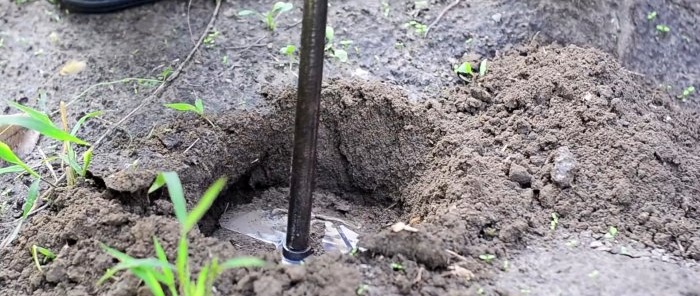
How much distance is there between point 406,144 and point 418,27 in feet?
1.54

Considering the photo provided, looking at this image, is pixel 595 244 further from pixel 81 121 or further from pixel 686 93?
pixel 81 121

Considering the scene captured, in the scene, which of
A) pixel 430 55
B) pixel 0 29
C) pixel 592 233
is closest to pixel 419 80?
pixel 430 55

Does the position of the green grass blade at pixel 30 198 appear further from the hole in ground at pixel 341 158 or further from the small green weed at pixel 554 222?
the small green weed at pixel 554 222

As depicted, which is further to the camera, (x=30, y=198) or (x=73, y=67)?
(x=73, y=67)

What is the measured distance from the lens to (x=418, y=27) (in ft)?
8.04

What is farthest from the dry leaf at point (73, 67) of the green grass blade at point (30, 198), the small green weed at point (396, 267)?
the small green weed at point (396, 267)

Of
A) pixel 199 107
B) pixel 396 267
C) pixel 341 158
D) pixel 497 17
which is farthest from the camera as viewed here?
pixel 497 17

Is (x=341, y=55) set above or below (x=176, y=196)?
above

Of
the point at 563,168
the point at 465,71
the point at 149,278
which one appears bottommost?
the point at 149,278

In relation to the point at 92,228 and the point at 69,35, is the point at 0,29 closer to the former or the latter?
the point at 69,35

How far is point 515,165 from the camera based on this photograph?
1.92 m

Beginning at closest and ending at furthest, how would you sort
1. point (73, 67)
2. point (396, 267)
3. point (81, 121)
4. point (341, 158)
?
point (396, 267), point (81, 121), point (341, 158), point (73, 67)

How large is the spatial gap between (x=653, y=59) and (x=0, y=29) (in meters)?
2.12

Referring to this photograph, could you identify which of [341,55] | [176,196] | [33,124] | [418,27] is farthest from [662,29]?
[33,124]
